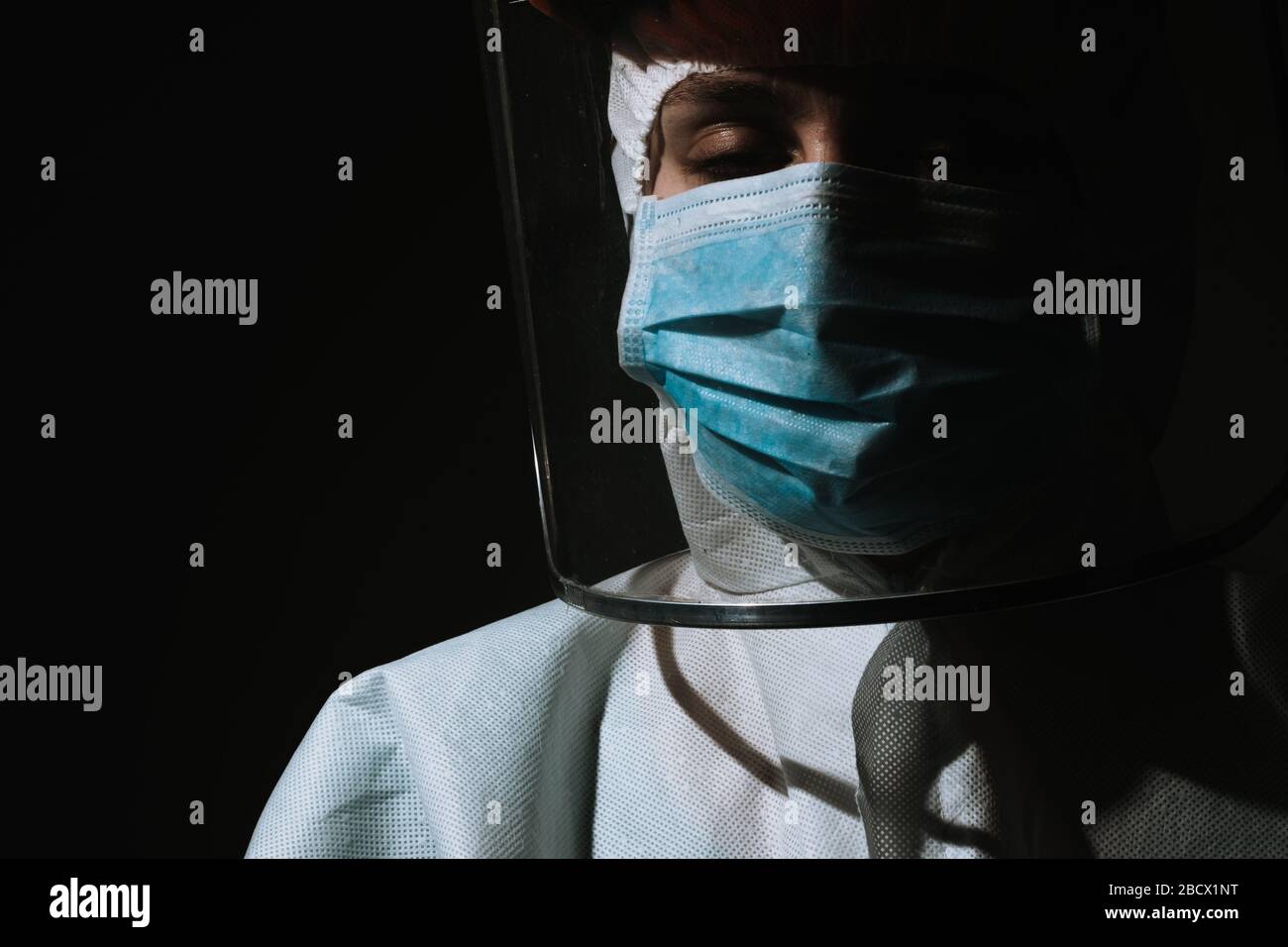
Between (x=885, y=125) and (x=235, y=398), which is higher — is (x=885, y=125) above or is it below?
above

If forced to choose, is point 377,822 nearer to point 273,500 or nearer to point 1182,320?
point 273,500

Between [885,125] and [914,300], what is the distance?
128 millimetres

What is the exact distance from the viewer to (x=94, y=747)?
1.57m

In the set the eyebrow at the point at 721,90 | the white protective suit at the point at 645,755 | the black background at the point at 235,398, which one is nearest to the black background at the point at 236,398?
the black background at the point at 235,398

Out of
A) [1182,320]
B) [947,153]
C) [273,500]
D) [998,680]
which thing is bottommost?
[998,680]

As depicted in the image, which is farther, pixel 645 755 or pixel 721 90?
pixel 645 755

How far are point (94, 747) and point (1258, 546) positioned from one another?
129 centimetres

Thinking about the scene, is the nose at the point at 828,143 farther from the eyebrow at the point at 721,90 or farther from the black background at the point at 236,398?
the black background at the point at 236,398

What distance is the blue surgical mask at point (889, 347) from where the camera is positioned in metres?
0.96

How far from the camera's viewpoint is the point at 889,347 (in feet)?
3.15

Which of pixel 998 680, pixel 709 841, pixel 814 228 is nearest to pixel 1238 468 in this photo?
pixel 998 680

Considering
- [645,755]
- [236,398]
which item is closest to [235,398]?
[236,398]

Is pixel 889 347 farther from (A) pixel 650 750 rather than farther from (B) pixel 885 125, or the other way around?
(A) pixel 650 750

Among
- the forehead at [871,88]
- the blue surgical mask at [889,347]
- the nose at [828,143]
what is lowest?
the blue surgical mask at [889,347]
